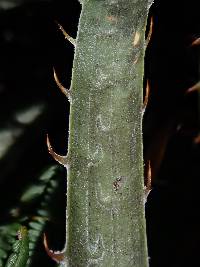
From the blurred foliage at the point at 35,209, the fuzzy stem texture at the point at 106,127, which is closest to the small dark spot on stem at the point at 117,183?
the fuzzy stem texture at the point at 106,127

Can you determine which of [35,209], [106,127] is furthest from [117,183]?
[35,209]

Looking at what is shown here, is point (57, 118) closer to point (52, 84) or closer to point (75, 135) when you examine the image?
point (52, 84)

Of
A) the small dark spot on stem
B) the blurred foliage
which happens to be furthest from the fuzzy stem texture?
the blurred foliage

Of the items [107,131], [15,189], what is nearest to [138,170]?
[107,131]

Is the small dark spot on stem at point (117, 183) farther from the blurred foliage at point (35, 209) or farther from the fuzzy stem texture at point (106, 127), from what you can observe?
the blurred foliage at point (35, 209)

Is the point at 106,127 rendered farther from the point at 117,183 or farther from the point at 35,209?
the point at 35,209
